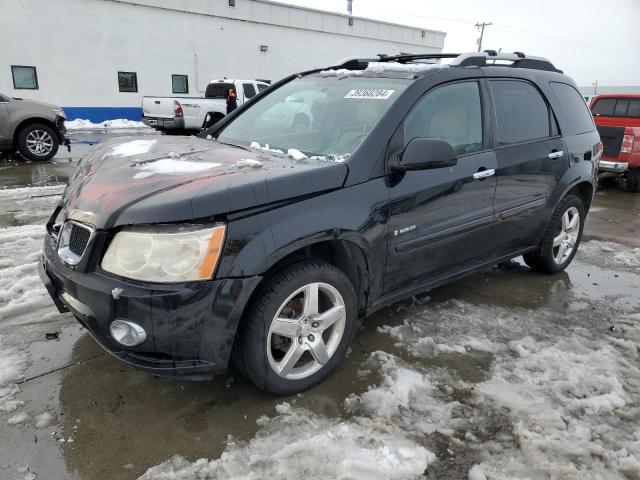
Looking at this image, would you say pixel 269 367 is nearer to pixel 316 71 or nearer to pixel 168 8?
pixel 316 71

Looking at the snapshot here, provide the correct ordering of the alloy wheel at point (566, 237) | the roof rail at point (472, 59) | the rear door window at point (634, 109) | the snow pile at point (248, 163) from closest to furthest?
the snow pile at point (248, 163) < the roof rail at point (472, 59) < the alloy wheel at point (566, 237) < the rear door window at point (634, 109)

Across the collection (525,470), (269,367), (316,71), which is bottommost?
(525,470)

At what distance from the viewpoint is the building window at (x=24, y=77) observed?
694 inches

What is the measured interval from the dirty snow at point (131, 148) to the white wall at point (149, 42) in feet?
58.9

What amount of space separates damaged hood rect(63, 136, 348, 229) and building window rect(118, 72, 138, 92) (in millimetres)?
19125

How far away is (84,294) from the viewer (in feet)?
7.30

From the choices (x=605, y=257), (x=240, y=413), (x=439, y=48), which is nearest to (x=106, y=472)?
(x=240, y=413)

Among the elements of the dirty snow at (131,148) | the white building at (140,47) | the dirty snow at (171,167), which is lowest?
the dirty snow at (171,167)

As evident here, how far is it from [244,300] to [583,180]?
352 cm

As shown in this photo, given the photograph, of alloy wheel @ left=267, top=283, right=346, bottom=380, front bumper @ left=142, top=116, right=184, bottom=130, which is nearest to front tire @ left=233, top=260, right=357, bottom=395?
alloy wheel @ left=267, top=283, right=346, bottom=380

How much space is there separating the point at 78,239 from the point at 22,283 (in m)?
1.91

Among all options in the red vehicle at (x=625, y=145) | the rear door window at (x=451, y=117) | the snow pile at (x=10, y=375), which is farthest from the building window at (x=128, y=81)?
the rear door window at (x=451, y=117)

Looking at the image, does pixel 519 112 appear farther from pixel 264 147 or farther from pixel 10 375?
pixel 10 375

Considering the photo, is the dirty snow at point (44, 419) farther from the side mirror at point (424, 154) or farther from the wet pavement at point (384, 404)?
the side mirror at point (424, 154)
